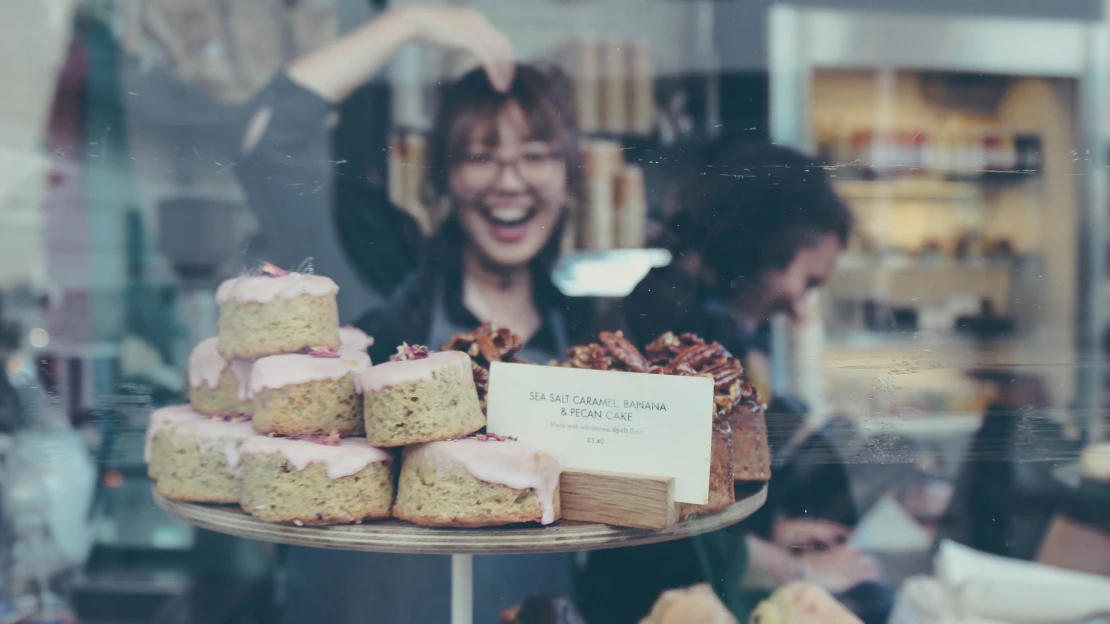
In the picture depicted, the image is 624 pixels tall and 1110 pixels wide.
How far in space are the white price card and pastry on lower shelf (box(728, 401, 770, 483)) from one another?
0.23 m

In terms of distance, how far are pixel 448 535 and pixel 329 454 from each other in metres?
0.25

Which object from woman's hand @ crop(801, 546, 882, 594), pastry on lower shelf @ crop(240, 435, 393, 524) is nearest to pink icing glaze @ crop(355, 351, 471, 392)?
pastry on lower shelf @ crop(240, 435, 393, 524)

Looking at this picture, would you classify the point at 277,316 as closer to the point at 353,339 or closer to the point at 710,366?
the point at 353,339

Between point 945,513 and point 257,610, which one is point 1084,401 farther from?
point 257,610

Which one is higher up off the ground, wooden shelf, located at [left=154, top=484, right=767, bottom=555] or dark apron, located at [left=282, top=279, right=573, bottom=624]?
wooden shelf, located at [left=154, top=484, right=767, bottom=555]

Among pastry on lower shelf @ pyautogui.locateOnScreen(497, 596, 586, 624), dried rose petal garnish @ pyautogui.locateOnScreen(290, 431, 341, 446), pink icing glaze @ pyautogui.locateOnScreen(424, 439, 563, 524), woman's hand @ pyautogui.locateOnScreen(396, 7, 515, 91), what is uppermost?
woman's hand @ pyautogui.locateOnScreen(396, 7, 515, 91)

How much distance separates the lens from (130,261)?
2.20 m

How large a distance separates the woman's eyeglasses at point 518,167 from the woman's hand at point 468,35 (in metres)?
0.20

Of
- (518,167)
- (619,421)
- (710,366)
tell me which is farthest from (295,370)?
(518,167)

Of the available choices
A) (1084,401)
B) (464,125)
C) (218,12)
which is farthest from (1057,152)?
(218,12)

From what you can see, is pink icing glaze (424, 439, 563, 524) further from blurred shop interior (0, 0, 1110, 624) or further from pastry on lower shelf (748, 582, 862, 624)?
pastry on lower shelf (748, 582, 862, 624)

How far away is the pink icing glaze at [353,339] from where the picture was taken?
156cm

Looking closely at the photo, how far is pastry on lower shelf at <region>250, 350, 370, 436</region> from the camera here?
1356 mm

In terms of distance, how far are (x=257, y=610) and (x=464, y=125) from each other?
151cm
